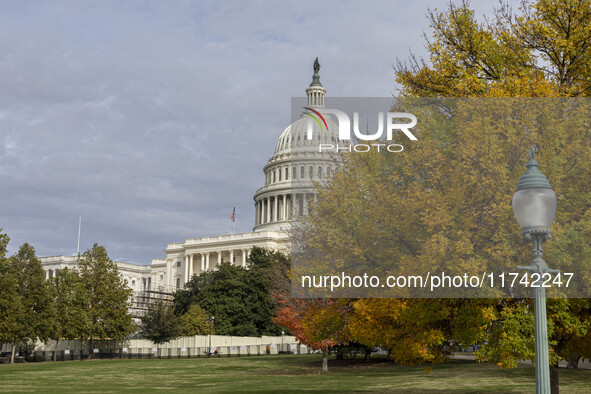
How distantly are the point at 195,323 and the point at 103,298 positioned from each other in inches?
539

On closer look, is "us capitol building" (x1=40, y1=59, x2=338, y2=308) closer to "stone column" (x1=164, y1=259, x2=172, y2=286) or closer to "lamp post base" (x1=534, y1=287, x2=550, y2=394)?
"stone column" (x1=164, y1=259, x2=172, y2=286)

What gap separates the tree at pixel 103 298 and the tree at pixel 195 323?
8.08 m

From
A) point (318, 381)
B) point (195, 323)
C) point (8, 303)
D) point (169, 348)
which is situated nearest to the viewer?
point (318, 381)

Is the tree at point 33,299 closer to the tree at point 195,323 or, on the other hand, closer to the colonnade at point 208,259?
the tree at point 195,323

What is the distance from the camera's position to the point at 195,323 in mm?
88250

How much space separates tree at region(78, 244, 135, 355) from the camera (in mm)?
78812

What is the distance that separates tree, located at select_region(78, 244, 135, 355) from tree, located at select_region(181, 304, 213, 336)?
8.08m

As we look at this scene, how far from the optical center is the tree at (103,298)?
7881cm

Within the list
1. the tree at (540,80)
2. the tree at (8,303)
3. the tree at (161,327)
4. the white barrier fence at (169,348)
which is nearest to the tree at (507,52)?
the tree at (540,80)

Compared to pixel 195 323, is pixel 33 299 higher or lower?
higher

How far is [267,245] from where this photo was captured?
146000 mm

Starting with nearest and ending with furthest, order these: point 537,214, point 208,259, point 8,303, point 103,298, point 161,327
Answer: point 537,214, point 8,303, point 103,298, point 161,327, point 208,259

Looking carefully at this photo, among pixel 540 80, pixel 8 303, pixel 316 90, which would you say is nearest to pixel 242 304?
pixel 8 303

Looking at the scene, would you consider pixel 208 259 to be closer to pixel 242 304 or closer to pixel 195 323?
pixel 242 304
